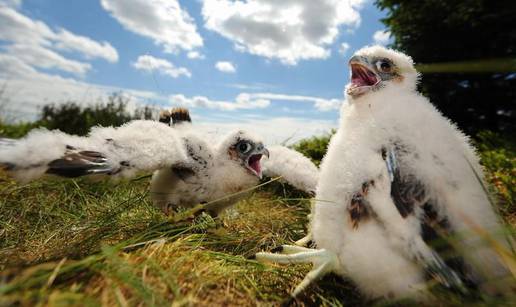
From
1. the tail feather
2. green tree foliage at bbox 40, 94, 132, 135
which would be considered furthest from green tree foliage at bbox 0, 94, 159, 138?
the tail feather

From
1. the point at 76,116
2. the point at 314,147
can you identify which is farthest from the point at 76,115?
the point at 314,147

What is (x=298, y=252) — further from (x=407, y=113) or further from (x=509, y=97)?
(x=509, y=97)

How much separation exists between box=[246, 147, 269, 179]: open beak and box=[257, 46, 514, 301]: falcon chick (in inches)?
60.0

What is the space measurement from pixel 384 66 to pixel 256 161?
1.63 meters

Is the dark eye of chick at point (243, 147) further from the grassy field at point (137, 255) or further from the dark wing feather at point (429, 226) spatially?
the dark wing feather at point (429, 226)

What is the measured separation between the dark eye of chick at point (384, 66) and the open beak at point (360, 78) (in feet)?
0.16

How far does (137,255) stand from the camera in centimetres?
158

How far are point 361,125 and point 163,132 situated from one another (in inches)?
55.0

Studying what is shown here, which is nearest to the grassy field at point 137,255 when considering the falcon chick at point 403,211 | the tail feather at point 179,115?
the falcon chick at point 403,211

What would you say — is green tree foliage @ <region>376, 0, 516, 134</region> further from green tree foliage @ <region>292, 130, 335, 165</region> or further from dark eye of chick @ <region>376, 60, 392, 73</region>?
dark eye of chick @ <region>376, 60, 392, 73</region>

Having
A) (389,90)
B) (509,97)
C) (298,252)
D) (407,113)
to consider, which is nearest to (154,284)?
(298,252)

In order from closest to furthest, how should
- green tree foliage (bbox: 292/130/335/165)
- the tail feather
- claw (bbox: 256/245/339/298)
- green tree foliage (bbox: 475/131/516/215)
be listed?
claw (bbox: 256/245/339/298) < green tree foliage (bbox: 475/131/516/215) < the tail feather < green tree foliage (bbox: 292/130/335/165)

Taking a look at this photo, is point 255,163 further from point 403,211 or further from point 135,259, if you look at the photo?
point 403,211

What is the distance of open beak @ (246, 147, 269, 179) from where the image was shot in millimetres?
3229
